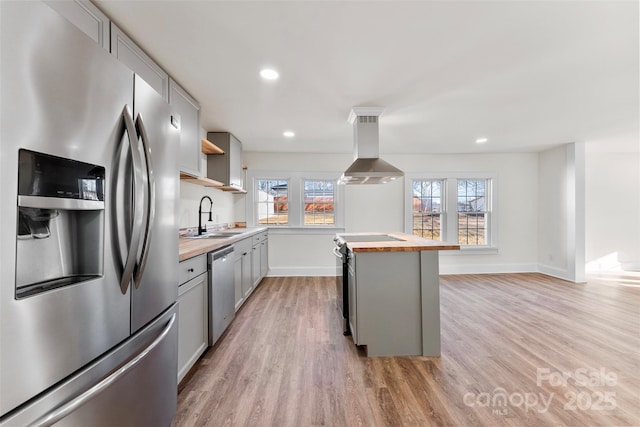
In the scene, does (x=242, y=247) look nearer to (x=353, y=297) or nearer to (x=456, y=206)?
(x=353, y=297)

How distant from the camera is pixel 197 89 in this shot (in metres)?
2.56

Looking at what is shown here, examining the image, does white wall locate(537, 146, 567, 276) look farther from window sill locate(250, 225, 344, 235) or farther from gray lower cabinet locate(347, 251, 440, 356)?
gray lower cabinet locate(347, 251, 440, 356)

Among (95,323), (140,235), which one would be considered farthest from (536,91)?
(95,323)

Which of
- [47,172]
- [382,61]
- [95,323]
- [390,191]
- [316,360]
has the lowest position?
[316,360]

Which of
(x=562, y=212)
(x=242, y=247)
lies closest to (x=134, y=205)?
(x=242, y=247)

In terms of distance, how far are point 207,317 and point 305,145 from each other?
326 cm

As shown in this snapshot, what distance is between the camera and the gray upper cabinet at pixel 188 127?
A: 2402mm

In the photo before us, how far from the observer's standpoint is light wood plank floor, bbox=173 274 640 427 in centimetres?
165

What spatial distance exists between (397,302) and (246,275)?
6.56 feet

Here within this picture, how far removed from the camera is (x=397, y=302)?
7.70ft

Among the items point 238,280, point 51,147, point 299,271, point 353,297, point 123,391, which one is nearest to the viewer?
point 51,147

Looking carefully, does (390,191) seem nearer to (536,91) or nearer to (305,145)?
(305,145)

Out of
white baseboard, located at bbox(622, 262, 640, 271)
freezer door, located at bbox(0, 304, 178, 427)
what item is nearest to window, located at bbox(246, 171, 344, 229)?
freezer door, located at bbox(0, 304, 178, 427)

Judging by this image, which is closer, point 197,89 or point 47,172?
point 47,172
